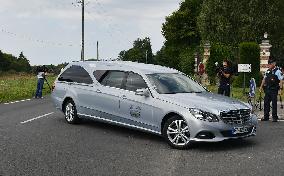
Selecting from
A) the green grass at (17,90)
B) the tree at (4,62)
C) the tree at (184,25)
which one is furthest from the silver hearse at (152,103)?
the tree at (4,62)

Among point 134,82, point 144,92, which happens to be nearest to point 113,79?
point 134,82

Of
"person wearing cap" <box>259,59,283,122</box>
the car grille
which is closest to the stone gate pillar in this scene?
"person wearing cap" <box>259,59,283,122</box>

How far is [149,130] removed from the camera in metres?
9.64

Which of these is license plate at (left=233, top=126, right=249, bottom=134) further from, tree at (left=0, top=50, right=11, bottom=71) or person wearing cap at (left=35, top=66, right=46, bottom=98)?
tree at (left=0, top=50, right=11, bottom=71)

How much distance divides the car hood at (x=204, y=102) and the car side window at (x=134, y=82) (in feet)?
2.53

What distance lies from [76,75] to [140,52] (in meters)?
146

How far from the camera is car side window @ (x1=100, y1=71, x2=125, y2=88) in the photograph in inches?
423

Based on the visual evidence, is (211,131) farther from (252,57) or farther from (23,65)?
(23,65)

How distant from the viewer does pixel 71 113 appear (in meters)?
12.2

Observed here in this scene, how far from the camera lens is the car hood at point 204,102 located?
28.9 ft

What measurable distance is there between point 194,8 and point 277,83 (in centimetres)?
6183

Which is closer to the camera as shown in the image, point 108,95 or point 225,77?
point 108,95

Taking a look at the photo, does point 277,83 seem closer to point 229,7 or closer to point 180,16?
point 229,7

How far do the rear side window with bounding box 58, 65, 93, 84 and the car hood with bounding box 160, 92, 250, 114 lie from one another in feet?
9.76
